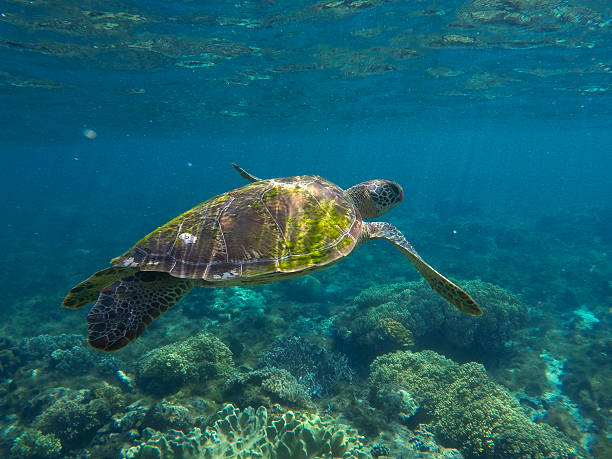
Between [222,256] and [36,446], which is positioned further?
[36,446]

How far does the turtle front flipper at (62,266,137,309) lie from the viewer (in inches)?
135

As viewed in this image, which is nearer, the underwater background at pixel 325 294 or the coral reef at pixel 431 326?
the underwater background at pixel 325 294

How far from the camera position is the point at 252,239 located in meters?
3.73

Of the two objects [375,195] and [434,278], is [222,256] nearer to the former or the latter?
[434,278]

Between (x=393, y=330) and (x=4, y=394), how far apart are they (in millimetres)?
9887

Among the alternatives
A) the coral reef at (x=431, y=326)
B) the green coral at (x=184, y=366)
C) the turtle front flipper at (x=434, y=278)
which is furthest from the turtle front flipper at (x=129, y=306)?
the coral reef at (x=431, y=326)

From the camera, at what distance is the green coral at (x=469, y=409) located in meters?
5.21

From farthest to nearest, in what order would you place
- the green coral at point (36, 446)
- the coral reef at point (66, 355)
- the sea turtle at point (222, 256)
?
the coral reef at point (66, 355) < the green coral at point (36, 446) < the sea turtle at point (222, 256)

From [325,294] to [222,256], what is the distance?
1035 cm

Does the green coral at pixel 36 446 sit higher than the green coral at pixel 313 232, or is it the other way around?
the green coral at pixel 313 232

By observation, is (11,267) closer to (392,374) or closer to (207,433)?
(207,433)

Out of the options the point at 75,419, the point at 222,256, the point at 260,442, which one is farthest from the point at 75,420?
the point at 222,256

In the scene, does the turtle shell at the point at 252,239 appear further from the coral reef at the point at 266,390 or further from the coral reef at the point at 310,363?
the coral reef at the point at 310,363

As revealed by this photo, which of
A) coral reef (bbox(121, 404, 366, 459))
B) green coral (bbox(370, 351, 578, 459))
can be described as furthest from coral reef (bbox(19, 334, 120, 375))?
green coral (bbox(370, 351, 578, 459))
